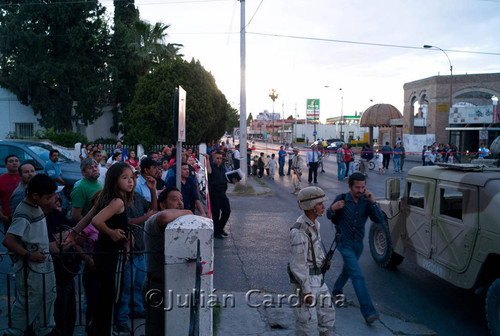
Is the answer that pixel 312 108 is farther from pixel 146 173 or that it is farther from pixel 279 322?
pixel 279 322

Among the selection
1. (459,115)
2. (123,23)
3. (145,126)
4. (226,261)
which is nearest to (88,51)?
(123,23)

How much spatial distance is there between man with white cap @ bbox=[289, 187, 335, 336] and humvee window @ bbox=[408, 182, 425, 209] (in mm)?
2574

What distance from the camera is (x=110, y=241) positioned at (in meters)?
3.72

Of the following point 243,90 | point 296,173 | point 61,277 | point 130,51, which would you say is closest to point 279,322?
point 61,277

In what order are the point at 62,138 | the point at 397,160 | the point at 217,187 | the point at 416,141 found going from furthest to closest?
the point at 416,141 < the point at 397,160 < the point at 62,138 < the point at 217,187

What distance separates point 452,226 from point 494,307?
1079mm

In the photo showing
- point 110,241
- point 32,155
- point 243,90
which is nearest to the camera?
point 110,241

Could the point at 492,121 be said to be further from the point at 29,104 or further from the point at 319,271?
the point at 319,271

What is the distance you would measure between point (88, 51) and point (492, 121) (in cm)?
3319

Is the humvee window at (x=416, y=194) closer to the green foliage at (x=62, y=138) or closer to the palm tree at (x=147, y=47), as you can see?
the green foliage at (x=62, y=138)

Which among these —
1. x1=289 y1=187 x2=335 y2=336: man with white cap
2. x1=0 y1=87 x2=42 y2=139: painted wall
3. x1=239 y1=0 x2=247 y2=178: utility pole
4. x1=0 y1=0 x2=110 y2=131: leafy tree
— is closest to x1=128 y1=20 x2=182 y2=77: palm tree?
x1=0 y1=0 x2=110 y2=131: leafy tree

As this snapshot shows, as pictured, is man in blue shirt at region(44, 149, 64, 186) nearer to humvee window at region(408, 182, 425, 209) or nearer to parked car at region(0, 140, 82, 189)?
parked car at region(0, 140, 82, 189)

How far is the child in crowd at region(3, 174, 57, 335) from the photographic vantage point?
3.49 m

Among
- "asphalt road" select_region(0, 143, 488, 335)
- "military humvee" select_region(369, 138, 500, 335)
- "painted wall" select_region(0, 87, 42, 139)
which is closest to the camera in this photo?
"military humvee" select_region(369, 138, 500, 335)
